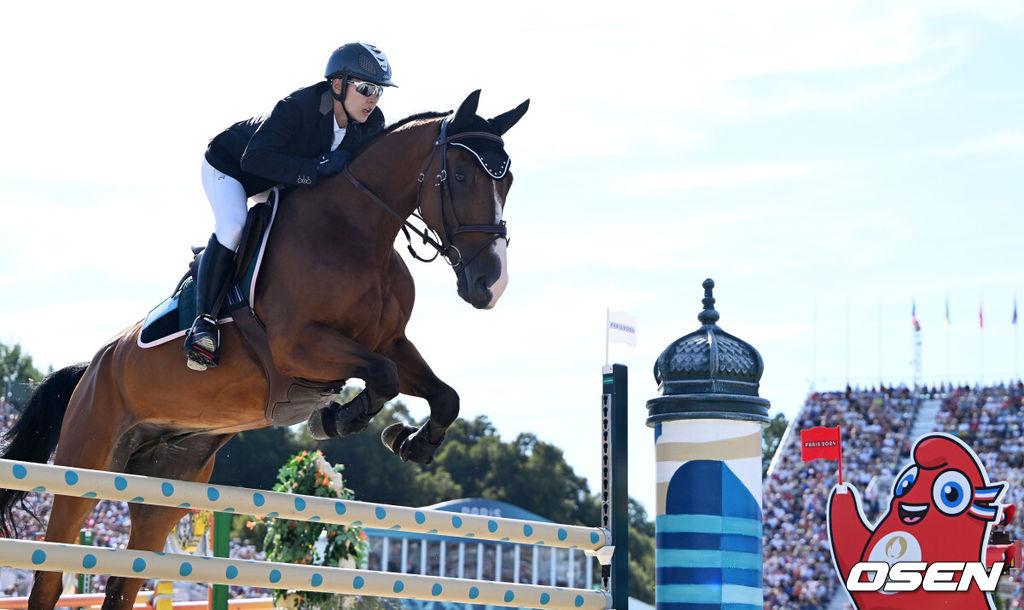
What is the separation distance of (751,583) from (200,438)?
2023mm

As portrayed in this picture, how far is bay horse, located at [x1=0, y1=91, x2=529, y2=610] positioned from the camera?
3469 mm

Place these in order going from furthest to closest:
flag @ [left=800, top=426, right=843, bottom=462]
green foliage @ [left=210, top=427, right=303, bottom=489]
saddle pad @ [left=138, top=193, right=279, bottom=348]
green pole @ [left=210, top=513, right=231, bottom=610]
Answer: green foliage @ [left=210, top=427, right=303, bottom=489] → green pole @ [left=210, top=513, right=231, bottom=610] → flag @ [left=800, top=426, right=843, bottom=462] → saddle pad @ [left=138, top=193, right=279, bottom=348]

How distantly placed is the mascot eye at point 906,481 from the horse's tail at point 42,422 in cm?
320

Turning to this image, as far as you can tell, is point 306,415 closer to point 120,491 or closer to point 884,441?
point 120,491

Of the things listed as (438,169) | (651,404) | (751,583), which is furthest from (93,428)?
(751,583)

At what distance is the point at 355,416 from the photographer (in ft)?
11.3

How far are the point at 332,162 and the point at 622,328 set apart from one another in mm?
1407

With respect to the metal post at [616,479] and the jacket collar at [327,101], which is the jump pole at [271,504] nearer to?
the metal post at [616,479]

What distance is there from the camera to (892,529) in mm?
4367


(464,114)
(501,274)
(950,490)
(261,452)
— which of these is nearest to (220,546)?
(501,274)

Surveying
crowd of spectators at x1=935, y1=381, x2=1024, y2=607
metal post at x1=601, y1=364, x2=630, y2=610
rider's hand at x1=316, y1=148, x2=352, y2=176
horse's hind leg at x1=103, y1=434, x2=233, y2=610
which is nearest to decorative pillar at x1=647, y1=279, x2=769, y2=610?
metal post at x1=601, y1=364, x2=630, y2=610

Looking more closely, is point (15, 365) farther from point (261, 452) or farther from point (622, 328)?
point (622, 328)

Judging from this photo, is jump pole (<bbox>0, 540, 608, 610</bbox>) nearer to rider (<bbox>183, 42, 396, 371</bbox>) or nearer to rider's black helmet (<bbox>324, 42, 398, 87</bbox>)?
rider (<bbox>183, 42, 396, 371</bbox>)

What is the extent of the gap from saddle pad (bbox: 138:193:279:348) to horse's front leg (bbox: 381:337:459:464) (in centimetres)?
52
